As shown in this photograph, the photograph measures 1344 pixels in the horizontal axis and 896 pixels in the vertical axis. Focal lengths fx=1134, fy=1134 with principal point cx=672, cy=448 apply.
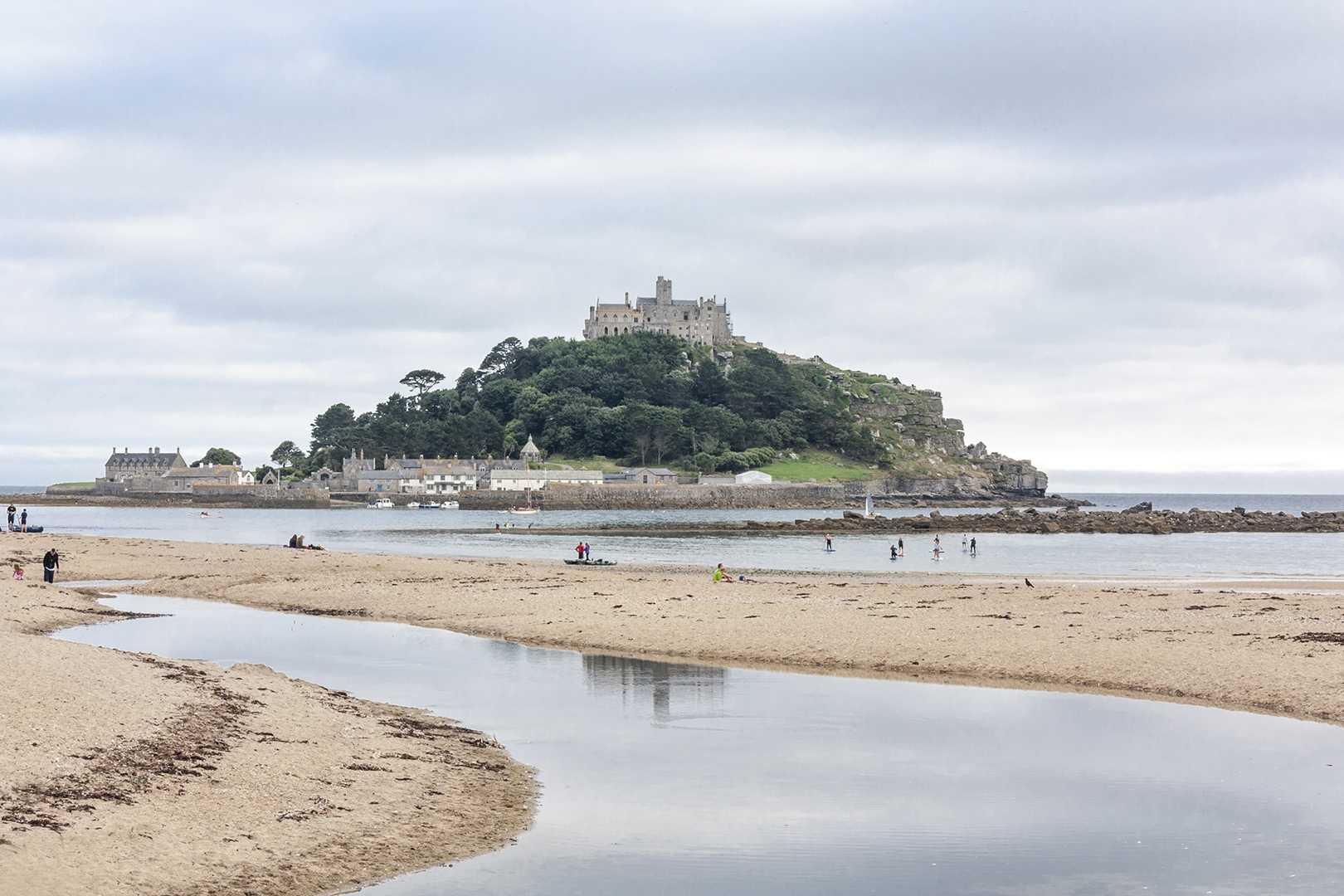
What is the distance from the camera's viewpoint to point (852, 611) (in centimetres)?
2788

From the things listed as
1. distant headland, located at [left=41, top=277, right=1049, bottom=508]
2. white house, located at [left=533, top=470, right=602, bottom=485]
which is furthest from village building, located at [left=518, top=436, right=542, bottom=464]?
white house, located at [left=533, top=470, right=602, bottom=485]

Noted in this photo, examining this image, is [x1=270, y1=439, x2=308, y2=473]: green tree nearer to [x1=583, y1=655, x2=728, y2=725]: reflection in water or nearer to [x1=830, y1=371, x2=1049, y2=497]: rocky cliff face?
[x1=830, y1=371, x2=1049, y2=497]: rocky cliff face

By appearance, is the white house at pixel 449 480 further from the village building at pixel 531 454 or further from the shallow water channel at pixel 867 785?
the shallow water channel at pixel 867 785

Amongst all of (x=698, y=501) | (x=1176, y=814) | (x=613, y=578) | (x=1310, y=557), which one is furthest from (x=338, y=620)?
(x=698, y=501)

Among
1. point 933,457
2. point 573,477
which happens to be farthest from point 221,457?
point 933,457

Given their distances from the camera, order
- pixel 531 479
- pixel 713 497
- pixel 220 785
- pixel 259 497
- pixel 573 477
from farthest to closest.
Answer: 1. pixel 259 497
2. pixel 573 477
3. pixel 531 479
4. pixel 713 497
5. pixel 220 785

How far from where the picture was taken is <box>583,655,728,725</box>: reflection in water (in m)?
17.4

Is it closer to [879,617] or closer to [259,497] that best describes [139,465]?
[259,497]

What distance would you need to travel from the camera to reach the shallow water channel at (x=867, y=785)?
33.2 feet

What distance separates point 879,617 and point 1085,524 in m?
68.2

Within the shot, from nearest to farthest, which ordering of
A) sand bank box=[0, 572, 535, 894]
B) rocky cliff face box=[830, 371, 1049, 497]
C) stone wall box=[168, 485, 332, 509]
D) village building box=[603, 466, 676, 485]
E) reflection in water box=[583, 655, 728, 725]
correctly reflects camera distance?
sand bank box=[0, 572, 535, 894] < reflection in water box=[583, 655, 728, 725] < stone wall box=[168, 485, 332, 509] < village building box=[603, 466, 676, 485] < rocky cliff face box=[830, 371, 1049, 497]

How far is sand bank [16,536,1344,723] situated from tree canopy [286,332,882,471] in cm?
11953

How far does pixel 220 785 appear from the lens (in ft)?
35.8

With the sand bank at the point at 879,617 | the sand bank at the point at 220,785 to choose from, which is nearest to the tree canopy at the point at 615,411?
the sand bank at the point at 879,617
